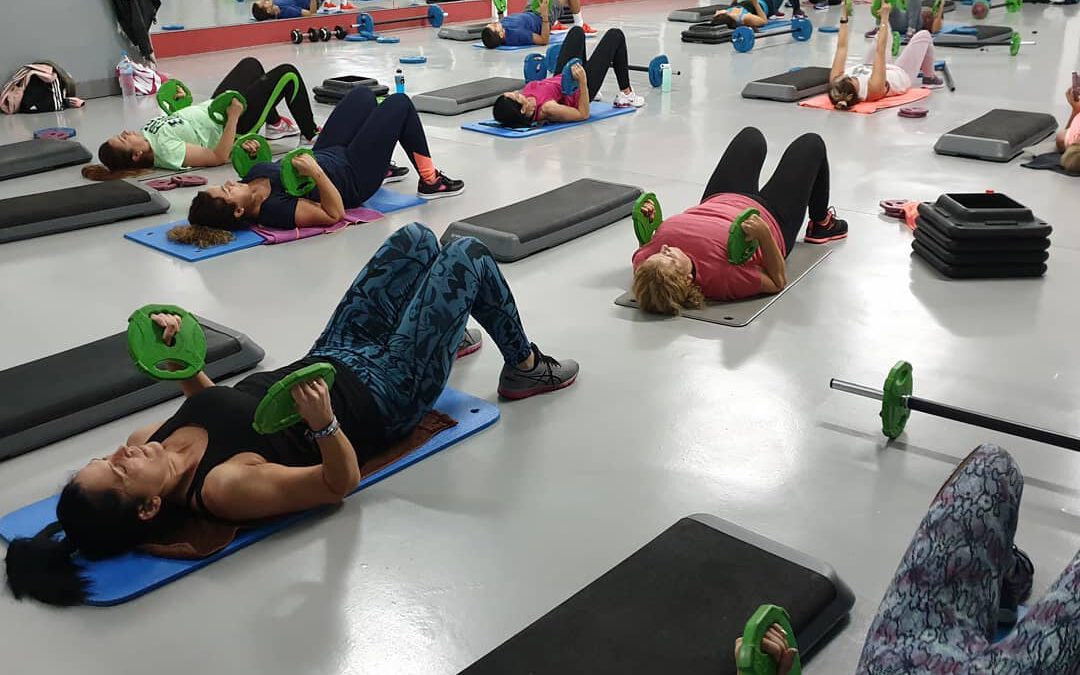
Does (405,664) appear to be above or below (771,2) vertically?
below

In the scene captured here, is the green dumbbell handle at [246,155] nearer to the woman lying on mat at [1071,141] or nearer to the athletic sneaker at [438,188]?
the athletic sneaker at [438,188]

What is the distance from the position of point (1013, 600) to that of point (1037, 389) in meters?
1.28

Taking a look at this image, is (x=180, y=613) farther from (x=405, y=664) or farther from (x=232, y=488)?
(x=405, y=664)

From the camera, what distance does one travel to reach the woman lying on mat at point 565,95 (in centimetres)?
663

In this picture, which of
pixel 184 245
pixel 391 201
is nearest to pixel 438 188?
pixel 391 201

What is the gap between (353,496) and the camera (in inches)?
102

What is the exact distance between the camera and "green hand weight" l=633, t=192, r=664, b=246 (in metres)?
3.75

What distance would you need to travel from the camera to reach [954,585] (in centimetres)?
162

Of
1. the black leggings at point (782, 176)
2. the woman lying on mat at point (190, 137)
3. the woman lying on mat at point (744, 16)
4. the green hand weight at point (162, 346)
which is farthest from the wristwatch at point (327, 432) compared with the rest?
the woman lying on mat at point (744, 16)

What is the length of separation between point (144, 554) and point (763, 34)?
1000 centimetres

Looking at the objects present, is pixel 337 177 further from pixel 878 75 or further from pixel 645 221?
pixel 878 75

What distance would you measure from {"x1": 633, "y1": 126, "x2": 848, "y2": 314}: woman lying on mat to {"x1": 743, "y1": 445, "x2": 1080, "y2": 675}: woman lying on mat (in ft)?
6.15

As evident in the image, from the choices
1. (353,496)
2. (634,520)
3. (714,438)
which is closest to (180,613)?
(353,496)

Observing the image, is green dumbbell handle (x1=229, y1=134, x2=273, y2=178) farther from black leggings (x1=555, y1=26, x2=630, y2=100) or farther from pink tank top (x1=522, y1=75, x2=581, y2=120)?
black leggings (x1=555, y1=26, x2=630, y2=100)
